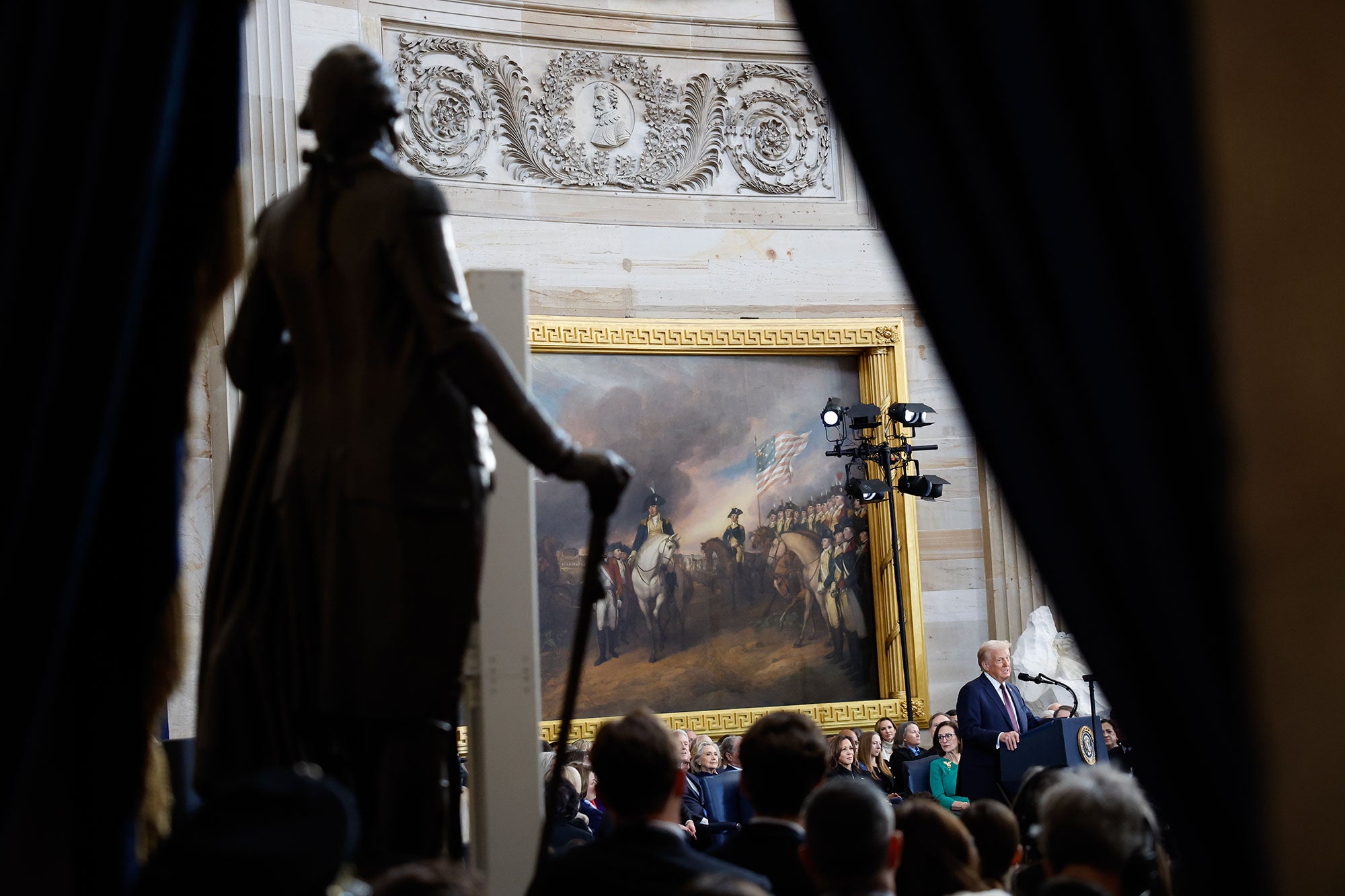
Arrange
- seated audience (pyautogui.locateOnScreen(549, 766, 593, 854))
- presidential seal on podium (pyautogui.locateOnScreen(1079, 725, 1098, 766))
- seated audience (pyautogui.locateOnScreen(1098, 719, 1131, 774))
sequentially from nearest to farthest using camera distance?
seated audience (pyautogui.locateOnScreen(549, 766, 593, 854))
presidential seal on podium (pyautogui.locateOnScreen(1079, 725, 1098, 766))
seated audience (pyautogui.locateOnScreen(1098, 719, 1131, 774))

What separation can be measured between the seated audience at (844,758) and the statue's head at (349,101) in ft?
24.3

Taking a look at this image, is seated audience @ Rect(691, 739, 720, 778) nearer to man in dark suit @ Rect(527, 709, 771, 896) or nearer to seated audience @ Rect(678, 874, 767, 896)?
man in dark suit @ Rect(527, 709, 771, 896)

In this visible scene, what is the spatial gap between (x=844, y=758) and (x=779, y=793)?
6.68 m

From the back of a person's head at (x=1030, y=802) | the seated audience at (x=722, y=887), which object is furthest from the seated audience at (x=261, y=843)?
the back of a person's head at (x=1030, y=802)

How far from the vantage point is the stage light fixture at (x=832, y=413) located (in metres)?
12.0

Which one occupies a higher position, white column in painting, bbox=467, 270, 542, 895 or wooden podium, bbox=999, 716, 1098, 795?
white column in painting, bbox=467, 270, 542, 895

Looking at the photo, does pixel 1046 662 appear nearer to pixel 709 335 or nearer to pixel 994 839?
pixel 709 335

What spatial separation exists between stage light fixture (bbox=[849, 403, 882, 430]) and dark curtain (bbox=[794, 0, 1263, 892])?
31.9 ft

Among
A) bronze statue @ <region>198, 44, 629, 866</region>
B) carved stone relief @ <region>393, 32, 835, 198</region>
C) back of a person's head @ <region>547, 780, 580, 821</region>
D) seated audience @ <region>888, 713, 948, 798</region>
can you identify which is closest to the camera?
bronze statue @ <region>198, 44, 629, 866</region>

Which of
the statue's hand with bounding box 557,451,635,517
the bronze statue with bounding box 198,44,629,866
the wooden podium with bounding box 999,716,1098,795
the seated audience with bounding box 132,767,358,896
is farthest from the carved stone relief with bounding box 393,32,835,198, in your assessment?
the seated audience with bounding box 132,767,358,896

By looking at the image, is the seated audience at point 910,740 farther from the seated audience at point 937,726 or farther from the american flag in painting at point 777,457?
the american flag in painting at point 777,457

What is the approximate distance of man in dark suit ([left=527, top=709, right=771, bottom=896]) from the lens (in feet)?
8.41

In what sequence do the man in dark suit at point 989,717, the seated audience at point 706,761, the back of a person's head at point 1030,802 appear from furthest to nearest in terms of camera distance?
the seated audience at point 706,761 → the man in dark suit at point 989,717 → the back of a person's head at point 1030,802

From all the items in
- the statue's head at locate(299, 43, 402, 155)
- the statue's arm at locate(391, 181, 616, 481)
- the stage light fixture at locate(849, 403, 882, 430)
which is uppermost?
the stage light fixture at locate(849, 403, 882, 430)
